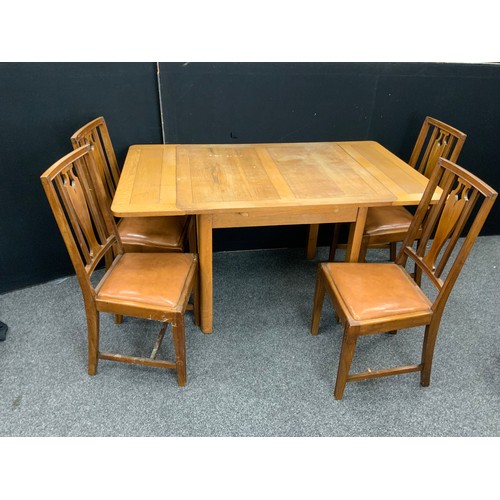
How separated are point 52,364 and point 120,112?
1.30 meters

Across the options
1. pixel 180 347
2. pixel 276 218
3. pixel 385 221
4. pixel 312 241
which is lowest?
pixel 312 241

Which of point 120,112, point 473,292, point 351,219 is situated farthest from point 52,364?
point 473,292

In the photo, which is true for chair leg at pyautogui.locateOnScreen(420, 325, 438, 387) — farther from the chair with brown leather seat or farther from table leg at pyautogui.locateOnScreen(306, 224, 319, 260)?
table leg at pyautogui.locateOnScreen(306, 224, 319, 260)

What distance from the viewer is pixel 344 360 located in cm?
165

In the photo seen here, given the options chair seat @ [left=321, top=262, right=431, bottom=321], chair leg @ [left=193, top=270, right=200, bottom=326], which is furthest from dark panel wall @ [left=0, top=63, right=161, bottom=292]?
chair seat @ [left=321, top=262, right=431, bottom=321]

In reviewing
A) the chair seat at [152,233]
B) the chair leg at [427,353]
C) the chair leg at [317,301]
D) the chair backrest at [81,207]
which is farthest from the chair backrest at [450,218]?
the chair backrest at [81,207]

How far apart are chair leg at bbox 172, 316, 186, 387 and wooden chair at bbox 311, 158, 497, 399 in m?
0.63

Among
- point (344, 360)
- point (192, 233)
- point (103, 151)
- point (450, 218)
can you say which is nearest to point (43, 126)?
point (103, 151)

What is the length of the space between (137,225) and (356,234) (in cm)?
104

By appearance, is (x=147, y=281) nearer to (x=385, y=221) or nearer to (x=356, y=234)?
(x=356, y=234)

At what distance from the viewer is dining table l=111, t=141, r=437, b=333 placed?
167 centimetres

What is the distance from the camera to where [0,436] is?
1590 millimetres

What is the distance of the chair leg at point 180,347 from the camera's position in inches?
63.8

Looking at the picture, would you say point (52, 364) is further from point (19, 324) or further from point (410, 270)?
point (410, 270)
